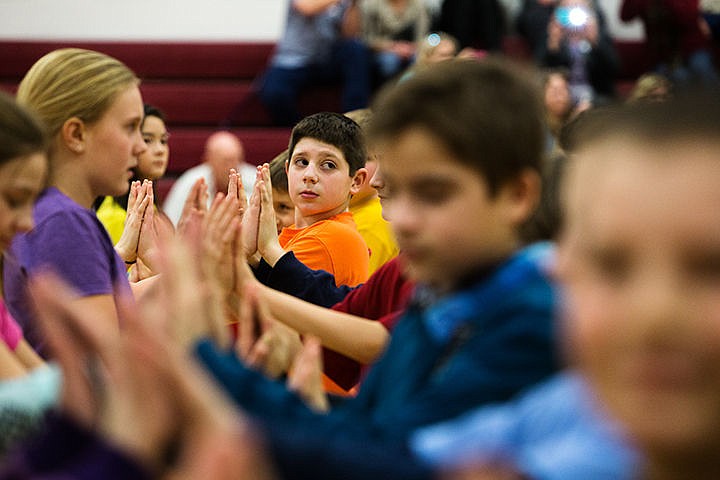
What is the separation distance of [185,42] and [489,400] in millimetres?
5870

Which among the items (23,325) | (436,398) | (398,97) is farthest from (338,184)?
(436,398)

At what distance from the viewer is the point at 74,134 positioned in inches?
74.9

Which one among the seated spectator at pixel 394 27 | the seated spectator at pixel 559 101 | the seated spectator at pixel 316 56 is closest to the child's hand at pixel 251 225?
the seated spectator at pixel 559 101

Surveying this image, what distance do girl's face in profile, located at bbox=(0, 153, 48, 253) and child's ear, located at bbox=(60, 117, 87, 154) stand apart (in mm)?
578

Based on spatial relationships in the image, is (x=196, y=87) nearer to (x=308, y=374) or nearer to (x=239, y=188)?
(x=239, y=188)

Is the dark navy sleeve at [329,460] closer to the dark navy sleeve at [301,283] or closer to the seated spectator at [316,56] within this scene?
the dark navy sleeve at [301,283]

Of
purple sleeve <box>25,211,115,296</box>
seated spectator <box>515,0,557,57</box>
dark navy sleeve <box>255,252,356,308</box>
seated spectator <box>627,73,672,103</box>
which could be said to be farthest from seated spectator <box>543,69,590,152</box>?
purple sleeve <box>25,211,115,296</box>

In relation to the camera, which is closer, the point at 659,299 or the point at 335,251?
the point at 659,299

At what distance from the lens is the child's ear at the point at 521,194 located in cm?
116

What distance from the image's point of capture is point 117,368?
30.7 inches

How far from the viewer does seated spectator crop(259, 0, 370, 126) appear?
5715 mm

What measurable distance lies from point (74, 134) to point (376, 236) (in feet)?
3.74

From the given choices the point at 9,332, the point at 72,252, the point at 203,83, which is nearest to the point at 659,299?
the point at 9,332

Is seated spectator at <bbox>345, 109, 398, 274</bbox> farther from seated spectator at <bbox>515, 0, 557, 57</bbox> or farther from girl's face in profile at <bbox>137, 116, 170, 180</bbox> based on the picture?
seated spectator at <bbox>515, 0, 557, 57</bbox>
